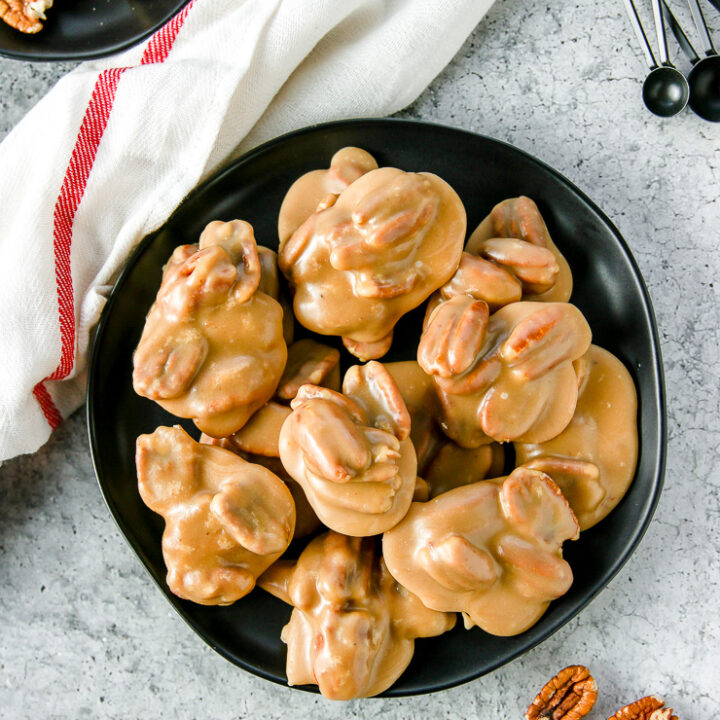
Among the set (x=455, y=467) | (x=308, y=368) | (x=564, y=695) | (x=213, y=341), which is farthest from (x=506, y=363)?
(x=564, y=695)

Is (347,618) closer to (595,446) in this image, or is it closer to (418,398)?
(418,398)

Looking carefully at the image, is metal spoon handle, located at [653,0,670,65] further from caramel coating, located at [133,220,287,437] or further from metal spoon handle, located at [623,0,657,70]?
caramel coating, located at [133,220,287,437]

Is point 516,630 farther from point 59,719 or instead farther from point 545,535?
point 59,719

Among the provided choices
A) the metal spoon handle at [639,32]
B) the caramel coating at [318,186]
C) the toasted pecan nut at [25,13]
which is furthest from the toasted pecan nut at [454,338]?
the toasted pecan nut at [25,13]

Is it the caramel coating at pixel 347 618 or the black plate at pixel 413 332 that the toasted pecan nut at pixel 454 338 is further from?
the caramel coating at pixel 347 618

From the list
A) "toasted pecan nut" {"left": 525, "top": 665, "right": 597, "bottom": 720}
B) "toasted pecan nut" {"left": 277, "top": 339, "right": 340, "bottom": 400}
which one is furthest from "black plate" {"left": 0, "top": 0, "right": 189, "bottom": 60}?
"toasted pecan nut" {"left": 525, "top": 665, "right": 597, "bottom": 720}
